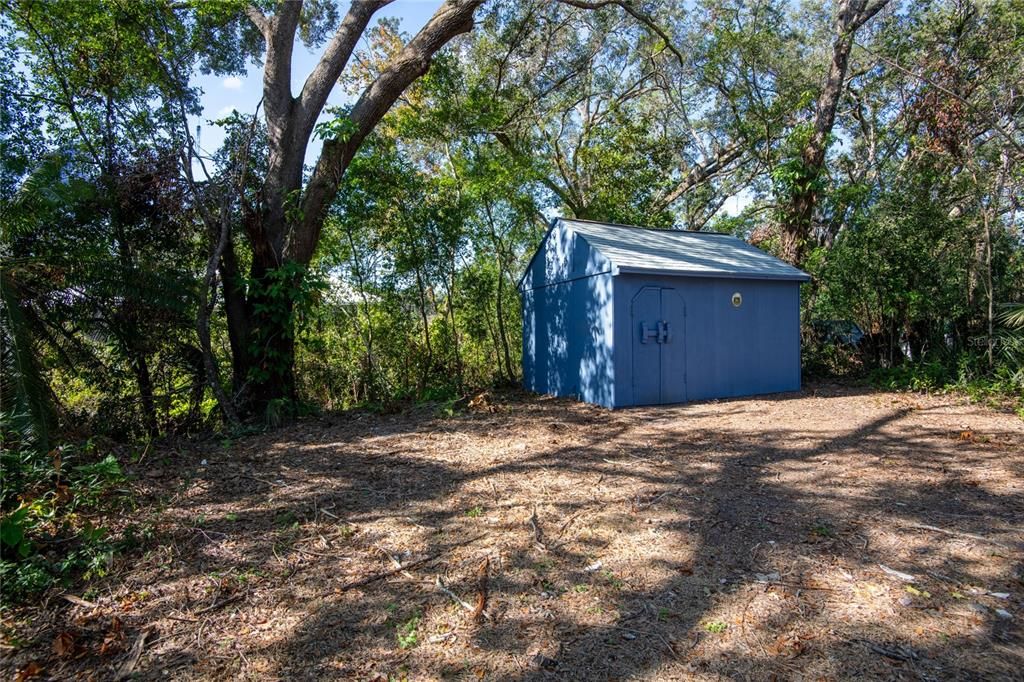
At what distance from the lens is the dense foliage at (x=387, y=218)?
6.10 meters

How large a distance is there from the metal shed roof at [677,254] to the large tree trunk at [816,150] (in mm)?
1880

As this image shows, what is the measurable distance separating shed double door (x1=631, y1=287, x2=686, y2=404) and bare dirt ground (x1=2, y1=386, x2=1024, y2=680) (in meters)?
2.77

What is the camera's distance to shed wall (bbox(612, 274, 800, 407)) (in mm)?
8023

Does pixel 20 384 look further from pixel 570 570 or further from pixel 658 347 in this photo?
pixel 658 347

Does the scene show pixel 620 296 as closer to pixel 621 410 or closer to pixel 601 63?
pixel 621 410

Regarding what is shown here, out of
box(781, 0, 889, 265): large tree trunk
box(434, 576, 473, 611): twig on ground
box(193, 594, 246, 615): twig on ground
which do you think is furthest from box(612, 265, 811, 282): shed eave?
box(193, 594, 246, 615): twig on ground

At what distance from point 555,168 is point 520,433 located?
10.7 metres

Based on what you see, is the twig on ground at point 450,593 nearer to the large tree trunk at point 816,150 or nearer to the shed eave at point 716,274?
the shed eave at point 716,274

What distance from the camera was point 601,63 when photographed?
16.2 m

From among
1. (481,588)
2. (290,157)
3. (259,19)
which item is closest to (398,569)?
(481,588)

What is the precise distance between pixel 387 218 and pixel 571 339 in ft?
13.0

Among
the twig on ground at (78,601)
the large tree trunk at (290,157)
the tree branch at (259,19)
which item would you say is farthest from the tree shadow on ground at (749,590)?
the tree branch at (259,19)

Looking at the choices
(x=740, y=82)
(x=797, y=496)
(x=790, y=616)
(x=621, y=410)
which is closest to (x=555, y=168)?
(x=740, y=82)

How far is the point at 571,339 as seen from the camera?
29.8ft
